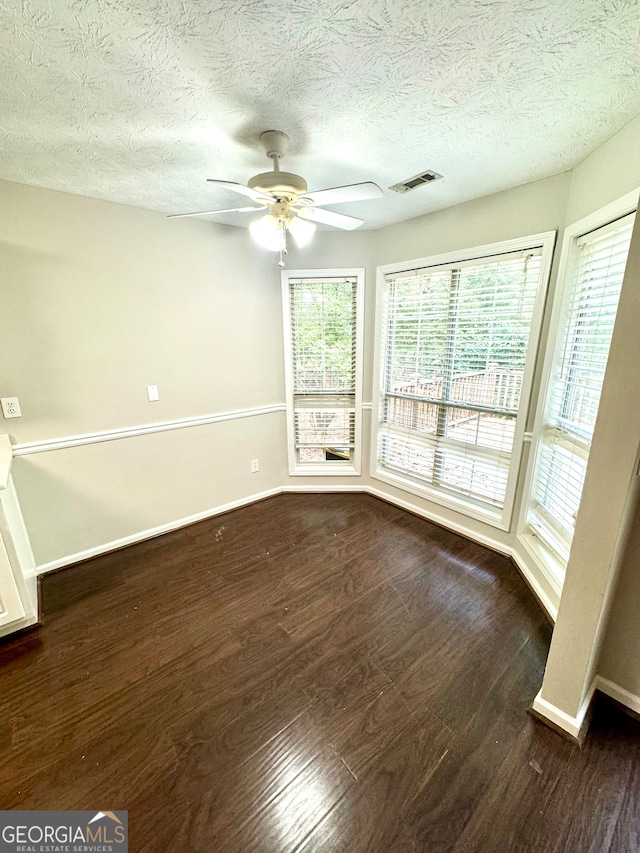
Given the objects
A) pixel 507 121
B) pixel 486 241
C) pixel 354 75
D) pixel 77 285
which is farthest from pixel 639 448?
pixel 77 285

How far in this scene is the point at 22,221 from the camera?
6.22 ft

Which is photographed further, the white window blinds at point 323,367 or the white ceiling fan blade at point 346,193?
the white window blinds at point 323,367

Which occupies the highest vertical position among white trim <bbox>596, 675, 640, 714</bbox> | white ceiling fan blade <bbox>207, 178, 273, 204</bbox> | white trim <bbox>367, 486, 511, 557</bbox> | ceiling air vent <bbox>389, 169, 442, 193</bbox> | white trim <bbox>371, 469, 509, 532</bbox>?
ceiling air vent <bbox>389, 169, 442, 193</bbox>

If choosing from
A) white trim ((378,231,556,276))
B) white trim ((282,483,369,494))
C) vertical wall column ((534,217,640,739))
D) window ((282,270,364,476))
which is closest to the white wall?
window ((282,270,364,476))

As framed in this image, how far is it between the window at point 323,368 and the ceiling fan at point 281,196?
3.85ft

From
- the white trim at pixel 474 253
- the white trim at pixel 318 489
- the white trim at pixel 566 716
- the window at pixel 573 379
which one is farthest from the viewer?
the white trim at pixel 318 489

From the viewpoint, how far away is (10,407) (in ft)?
6.54

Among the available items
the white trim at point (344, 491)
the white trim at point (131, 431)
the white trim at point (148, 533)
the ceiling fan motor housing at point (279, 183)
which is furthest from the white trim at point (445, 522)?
the ceiling fan motor housing at point (279, 183)

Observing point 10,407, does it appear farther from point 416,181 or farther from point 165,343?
point 416,181

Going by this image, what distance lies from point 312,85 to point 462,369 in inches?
73.5

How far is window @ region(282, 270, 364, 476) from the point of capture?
9.62ft

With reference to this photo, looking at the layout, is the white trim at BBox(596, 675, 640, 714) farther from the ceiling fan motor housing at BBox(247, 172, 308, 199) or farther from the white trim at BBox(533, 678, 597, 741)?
the ceiling fan motor housing at BBox(247, 172, 308, 199)

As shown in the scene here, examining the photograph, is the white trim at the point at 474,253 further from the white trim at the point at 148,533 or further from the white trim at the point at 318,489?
the white trim at the point at 148,533

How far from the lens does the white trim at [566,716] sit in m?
1.30
